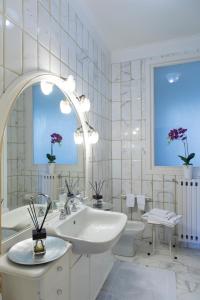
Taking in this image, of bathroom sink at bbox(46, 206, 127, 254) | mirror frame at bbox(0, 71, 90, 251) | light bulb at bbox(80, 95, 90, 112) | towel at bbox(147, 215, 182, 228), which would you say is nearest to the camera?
mirror frame at bbox(0, 71, 90, 251)

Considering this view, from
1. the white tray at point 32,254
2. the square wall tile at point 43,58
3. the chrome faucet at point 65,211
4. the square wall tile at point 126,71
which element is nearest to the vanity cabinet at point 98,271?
the chrome faucet at point 65,211

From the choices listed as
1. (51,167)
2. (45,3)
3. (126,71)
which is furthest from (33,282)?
(126,71)

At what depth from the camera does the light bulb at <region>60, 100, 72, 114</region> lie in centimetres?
177

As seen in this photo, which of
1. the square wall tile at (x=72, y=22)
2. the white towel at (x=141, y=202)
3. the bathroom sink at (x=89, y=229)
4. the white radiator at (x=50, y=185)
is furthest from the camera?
the white towel at (x=141, y=202)

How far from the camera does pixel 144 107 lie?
296 cm

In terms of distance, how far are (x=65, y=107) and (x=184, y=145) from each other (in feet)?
5.74

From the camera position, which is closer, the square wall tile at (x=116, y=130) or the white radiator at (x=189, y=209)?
the white radiator at (x=189, y=209)

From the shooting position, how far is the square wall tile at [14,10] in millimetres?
1129

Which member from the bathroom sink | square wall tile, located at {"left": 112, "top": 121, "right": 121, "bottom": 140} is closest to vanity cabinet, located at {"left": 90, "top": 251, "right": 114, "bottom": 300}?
the bathroom sink

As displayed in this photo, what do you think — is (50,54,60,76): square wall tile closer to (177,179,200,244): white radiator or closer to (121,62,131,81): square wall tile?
(121,62,131,81): square wall tile

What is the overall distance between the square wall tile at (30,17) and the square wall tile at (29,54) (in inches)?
1.8

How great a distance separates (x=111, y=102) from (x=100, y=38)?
0.83m

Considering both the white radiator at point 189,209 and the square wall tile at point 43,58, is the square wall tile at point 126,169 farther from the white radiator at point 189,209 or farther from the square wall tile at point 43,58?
the square wall tile at point 43,58

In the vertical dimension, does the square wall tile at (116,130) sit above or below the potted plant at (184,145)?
above
